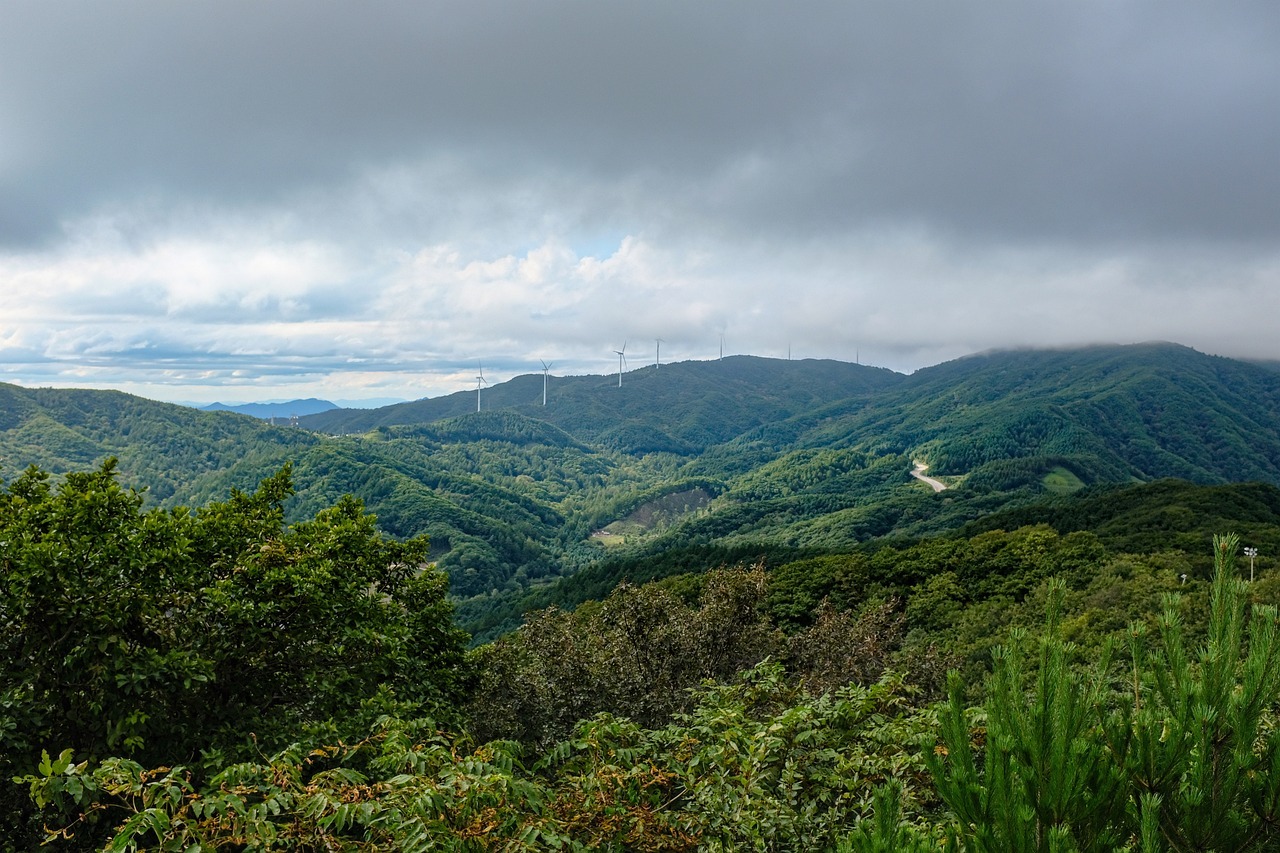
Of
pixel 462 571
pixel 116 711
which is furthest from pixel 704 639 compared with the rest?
pixel 462 571

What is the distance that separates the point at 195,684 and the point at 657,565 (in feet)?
323

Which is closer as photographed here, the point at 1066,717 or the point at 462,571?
the point at 1066,717

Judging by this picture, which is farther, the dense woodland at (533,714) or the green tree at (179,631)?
the green tree at (179,631)

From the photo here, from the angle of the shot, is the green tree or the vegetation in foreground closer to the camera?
the vegetation in foreground

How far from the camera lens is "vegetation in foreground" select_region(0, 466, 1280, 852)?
450 cm

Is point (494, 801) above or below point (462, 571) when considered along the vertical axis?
above

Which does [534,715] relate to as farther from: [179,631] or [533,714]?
[179,631]

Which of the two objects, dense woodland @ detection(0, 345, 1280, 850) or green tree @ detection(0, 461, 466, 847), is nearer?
dense woodland @ detection(0, 345, 1280, 850)

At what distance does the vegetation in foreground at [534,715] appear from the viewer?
4.50 metres

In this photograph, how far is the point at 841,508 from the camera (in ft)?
648

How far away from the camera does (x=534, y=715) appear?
A: 1569 centimetres

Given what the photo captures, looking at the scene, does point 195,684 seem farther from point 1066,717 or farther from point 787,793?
point 1066,717

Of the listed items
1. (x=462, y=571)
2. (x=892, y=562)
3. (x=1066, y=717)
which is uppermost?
(x=1066, y=717)

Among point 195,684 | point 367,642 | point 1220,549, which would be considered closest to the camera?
point 1220,549
